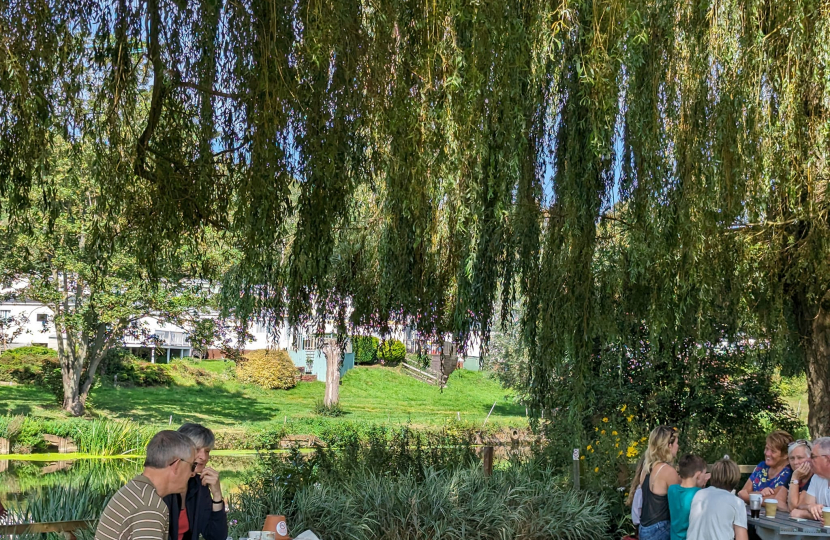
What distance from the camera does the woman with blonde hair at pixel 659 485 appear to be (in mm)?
5332

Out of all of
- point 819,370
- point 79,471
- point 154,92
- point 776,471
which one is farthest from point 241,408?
point 776,471

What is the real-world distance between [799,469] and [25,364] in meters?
29.9

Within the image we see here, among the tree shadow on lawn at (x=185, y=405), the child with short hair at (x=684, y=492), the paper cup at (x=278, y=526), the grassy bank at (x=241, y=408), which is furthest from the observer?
the tree shadow on lawn at (x=185, y=405)

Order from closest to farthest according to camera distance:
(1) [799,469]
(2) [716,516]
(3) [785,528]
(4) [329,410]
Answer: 1. (2) [716,516]
2. (3) [785,528]
3. (1) [799,469]
4. (4) [329,410]

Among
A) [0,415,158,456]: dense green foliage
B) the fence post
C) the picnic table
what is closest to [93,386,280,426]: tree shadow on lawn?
[0,415,158,456]: dense green foliage

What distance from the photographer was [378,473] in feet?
29.5

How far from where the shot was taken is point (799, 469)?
6043 millimetres

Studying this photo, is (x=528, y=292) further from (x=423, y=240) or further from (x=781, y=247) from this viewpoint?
(x=781, y=247)

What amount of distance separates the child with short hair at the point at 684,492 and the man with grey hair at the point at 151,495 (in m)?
3.13

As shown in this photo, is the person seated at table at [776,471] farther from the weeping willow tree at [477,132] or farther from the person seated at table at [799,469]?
the weeping willow tree at [477,132]

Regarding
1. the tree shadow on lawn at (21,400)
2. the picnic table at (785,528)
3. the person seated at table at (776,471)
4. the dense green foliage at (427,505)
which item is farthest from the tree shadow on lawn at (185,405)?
the picnic table at (785,528)

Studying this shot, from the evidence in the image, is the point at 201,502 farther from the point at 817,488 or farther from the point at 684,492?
the point at 817,488

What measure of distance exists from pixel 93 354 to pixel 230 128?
75.3ft

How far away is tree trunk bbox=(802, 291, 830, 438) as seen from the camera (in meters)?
8.64
